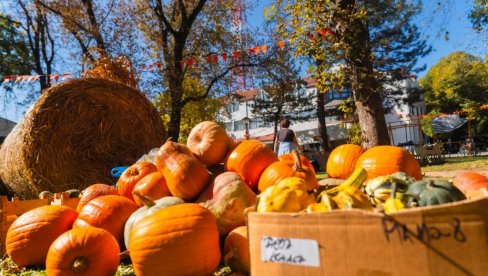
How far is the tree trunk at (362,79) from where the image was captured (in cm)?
615

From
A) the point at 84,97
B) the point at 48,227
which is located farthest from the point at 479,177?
the point at 84,97

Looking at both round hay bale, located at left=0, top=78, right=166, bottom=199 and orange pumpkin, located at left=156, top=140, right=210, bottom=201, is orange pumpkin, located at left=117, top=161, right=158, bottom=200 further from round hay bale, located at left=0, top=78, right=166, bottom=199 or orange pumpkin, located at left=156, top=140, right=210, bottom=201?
round hay bale, located at left=0, top=78, right=166, bottom=199

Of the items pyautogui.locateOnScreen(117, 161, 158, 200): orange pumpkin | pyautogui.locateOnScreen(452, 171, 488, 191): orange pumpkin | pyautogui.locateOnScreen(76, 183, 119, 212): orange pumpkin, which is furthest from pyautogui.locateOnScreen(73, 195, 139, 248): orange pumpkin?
pyautogui.locateOnScreen(452, 171, 488, 191): orange pumpkin

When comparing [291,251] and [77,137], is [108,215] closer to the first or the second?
[291,251]

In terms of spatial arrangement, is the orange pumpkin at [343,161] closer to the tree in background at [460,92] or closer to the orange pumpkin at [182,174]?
the orange pumpkin at [182,174]

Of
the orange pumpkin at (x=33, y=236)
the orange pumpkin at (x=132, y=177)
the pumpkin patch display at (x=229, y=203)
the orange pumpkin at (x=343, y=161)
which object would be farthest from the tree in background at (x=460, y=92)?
the orange pumpkin at (x=33, y=236)

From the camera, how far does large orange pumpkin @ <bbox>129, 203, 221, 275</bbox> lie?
201cm

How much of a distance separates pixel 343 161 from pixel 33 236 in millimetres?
2635

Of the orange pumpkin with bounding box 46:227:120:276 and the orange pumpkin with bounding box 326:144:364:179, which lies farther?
the orange pumpkin with bounding box 326:144:364:179

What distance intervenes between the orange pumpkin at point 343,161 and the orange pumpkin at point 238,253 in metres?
1.39

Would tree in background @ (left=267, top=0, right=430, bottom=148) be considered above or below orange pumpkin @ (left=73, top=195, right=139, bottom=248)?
above

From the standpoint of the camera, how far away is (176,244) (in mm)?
2031

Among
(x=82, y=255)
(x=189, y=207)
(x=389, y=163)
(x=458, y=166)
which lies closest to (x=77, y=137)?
(x=82, y=255)

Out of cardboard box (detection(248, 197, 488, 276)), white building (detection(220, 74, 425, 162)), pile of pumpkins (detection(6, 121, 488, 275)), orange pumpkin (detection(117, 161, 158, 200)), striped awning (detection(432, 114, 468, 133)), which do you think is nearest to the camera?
cardboard box (detection(248, 197, 488, 276))
